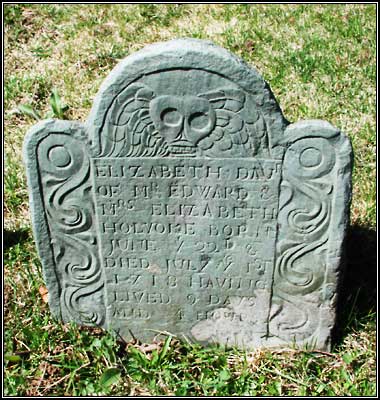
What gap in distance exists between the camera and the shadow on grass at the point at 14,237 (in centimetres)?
423

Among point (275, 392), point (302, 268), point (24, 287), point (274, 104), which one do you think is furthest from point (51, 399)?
point (274, 104)

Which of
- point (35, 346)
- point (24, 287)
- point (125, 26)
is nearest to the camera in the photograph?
point (35, 346)

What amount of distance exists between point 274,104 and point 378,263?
151cm

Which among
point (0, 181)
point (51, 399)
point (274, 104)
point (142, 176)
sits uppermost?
point (274, 104)

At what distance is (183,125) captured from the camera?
300 cm

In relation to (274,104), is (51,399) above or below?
below

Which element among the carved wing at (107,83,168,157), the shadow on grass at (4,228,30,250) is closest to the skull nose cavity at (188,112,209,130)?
the carved wing at (107,83,168,157)

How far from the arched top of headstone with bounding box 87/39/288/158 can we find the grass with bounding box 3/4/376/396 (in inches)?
42.9

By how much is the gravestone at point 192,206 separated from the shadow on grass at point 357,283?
0.66ft

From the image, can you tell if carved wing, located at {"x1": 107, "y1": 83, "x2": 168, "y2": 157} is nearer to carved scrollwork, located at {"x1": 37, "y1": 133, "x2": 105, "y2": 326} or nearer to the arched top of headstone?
the arched top of headstone

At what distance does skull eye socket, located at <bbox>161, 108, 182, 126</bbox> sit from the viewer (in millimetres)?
2971

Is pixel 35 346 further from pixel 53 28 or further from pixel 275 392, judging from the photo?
pixel 53 28

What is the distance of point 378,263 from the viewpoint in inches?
156

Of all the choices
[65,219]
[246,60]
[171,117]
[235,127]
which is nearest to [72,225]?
[65,219]
